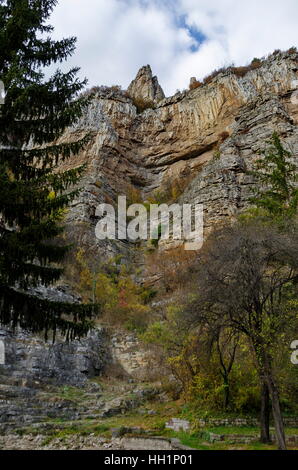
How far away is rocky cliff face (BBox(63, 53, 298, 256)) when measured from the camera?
29.3 metres

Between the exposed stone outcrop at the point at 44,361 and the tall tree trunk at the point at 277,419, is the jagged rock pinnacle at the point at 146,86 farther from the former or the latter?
the tall tree trunk at the point at 277,419

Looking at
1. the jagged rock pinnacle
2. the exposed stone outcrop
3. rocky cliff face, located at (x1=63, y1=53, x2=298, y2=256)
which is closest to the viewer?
the exposed stone outcrop

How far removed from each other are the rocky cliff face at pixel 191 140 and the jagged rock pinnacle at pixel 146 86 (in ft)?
27.0

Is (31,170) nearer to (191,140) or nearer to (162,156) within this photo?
(191,140)

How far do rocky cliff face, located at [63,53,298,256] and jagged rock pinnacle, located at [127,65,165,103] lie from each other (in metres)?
8.23

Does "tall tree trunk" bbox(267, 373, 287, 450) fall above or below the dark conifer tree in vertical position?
below

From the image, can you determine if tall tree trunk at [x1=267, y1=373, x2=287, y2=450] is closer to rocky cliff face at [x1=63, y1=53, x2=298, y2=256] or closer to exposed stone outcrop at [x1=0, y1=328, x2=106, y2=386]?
exposed stone outcrop at [x1=0, y1=328, x2=106, y2=386]

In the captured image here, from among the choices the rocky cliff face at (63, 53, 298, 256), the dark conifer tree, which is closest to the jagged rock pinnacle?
the rocky cliff face at (63, 53, 298, 256)

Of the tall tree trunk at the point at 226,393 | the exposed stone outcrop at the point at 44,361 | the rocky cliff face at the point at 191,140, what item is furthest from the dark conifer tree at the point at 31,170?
the rocky cliff face at the point at 191,140

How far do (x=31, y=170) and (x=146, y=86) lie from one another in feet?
164

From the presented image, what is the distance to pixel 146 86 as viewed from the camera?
177 ft

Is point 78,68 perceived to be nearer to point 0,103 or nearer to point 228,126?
point 0,103

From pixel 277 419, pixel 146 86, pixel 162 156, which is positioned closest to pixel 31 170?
→ pixel 277 419

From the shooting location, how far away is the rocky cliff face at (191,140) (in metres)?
29.3
